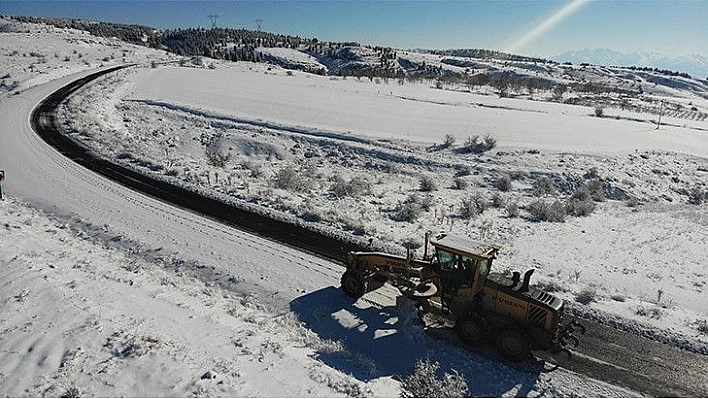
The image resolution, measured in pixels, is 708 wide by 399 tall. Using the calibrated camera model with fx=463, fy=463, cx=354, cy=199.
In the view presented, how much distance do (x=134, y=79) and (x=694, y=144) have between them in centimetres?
5435

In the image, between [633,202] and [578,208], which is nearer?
[578,208]

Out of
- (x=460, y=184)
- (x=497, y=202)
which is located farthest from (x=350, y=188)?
(x=497, y=202)

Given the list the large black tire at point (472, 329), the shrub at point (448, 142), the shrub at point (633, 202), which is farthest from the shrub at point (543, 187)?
the large black tire at point (472, 329)

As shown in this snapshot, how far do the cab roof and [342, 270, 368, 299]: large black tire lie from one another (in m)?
2.84

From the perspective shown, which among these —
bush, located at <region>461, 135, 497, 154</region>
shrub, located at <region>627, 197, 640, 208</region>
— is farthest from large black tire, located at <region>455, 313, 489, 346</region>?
bush, located at <region>461, 135, 497, 154</region>

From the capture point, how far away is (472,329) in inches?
446

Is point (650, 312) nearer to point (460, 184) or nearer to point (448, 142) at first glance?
point (460, 184)

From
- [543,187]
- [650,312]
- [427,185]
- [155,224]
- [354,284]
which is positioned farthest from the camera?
[543,187]

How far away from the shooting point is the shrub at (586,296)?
13.9 meters

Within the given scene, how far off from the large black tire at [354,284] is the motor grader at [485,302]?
4.61 feet

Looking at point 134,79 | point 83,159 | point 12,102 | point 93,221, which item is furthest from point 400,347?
point 134,79

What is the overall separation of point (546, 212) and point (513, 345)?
11908 millimetres

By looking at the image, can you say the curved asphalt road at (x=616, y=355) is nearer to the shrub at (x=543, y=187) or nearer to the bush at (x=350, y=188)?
the bush at (x=350, y=188)

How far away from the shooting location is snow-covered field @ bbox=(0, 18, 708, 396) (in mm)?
9875
